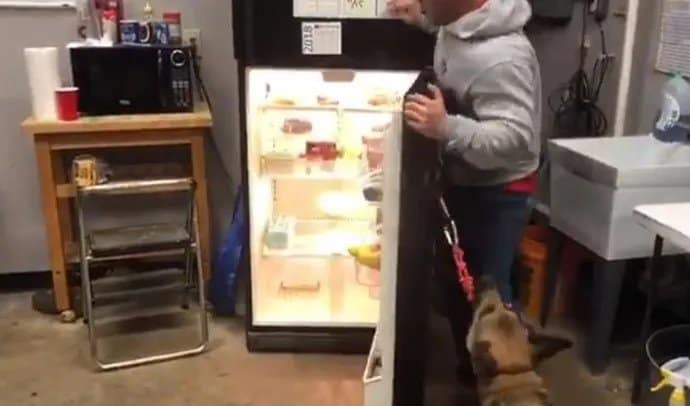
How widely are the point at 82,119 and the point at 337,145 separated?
0.95m

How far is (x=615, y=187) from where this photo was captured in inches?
94.0

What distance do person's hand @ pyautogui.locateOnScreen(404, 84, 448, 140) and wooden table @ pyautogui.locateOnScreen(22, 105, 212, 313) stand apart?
4.48 feet

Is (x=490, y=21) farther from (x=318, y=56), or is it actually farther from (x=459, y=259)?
(x=318, y=56)

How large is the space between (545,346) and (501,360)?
120cm

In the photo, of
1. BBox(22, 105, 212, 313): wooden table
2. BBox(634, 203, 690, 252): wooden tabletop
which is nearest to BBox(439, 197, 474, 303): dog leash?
BBox(634, 203, 690, 252): wooden tabletop

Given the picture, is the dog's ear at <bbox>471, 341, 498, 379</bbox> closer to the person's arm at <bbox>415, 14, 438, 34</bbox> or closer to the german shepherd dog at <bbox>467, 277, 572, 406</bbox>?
the german shepherd dog at <bbox>467, 277, 572, 406</bbox>

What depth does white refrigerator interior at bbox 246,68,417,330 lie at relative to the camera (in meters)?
2.71

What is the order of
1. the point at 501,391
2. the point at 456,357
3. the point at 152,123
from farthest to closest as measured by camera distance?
the point at 152,123, the point at 456,357, the point at 501,391

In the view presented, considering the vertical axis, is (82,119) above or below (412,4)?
below

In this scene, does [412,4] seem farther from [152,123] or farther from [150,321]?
[150,321]

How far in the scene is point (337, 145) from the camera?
2828 millimetres

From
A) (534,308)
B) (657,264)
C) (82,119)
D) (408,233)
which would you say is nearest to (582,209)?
(657,264)

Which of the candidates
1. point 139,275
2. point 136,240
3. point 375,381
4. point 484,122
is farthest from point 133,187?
point 484,122

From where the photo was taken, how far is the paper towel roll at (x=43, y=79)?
9.05 feet
